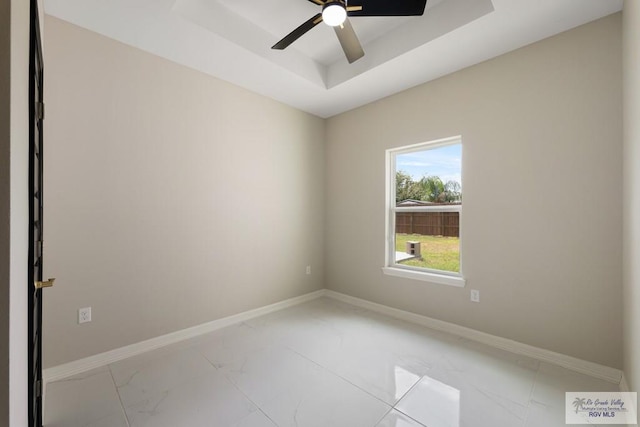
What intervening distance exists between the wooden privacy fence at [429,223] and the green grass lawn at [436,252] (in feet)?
0.18

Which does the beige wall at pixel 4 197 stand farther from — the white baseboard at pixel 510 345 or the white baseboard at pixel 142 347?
the white baseboard at pixel 510 345

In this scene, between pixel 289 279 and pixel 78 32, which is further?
pixel 289 279

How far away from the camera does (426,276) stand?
308cm

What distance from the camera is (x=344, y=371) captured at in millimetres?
2180

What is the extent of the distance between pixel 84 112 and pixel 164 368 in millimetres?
2116

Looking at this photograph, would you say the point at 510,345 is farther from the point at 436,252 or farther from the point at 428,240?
the point at 428,240

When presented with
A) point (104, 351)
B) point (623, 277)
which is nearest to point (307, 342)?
point (104, 351)

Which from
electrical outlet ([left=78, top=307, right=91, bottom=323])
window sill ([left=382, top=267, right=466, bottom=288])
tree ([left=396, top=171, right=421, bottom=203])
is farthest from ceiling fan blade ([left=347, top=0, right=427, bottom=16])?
electrical outlet ([left=78, top=307, right=91, bottom=323])

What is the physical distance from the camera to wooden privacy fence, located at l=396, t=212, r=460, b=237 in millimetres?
3004

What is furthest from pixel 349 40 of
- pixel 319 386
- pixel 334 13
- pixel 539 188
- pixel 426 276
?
pixel 319 386

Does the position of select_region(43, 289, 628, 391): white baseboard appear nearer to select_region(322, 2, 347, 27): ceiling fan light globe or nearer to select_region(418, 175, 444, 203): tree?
select_region(418, 175, 444, 203): tree

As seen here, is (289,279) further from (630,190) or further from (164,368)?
(630,190)

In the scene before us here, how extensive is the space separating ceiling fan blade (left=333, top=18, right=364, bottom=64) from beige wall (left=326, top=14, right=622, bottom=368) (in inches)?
46.6

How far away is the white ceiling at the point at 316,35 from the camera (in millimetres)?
2061
